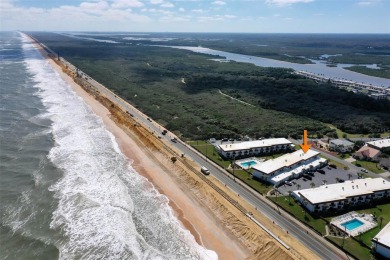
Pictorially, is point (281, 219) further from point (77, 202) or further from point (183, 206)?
point (77, 202)

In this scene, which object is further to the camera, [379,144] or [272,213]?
[379,144]

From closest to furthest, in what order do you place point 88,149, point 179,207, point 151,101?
1. point 179,207
2. point 88,149
3. point 151,101

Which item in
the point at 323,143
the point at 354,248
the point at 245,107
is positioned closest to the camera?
the point at 354,248

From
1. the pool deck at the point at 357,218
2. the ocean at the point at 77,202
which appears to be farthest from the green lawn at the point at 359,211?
the ocean at the point at 77,202

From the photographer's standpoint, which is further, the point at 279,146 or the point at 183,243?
the point at 279,146

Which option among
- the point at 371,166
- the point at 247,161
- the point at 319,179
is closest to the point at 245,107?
the point at 247,161

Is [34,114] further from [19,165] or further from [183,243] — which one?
[183,243]

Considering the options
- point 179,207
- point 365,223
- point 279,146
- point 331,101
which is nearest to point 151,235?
point 179,207
